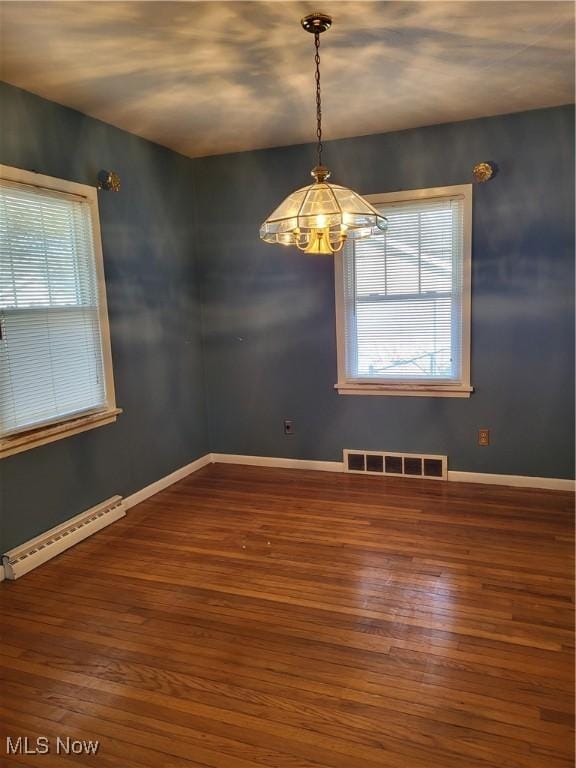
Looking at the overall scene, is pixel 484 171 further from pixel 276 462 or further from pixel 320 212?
pixel 276 462

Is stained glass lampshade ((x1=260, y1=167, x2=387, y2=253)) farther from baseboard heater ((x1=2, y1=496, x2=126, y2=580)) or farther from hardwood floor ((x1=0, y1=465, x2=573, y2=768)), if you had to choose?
baseboard heater ((x1=2, y1=496, x2=126, y2=580))

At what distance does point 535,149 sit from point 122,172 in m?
2.87

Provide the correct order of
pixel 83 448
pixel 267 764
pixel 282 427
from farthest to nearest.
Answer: pixel 282 427
pixel 83 448
pixel 267 764

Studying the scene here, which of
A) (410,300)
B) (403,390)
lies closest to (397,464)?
(403,390)

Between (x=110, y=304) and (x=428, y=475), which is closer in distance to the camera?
(x=110, y=304)

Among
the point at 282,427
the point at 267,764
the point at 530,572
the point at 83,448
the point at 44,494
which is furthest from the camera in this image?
the point at 282,427

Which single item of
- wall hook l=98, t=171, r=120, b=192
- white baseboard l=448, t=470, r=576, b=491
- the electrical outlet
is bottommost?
white baseboard l=448, t=470, r=576, b=491

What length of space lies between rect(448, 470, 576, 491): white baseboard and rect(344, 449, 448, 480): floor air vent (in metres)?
0.11

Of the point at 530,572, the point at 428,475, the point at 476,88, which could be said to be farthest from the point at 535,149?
the point at 530,572

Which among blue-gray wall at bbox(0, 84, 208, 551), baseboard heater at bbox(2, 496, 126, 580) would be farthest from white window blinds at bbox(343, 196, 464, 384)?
baseboard heater at bbox(2, 496, 126, 580)

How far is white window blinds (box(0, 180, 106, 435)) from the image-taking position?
9.66 feet

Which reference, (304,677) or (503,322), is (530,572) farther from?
(503,322)

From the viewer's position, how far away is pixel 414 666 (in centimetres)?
211

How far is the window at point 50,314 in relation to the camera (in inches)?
116
